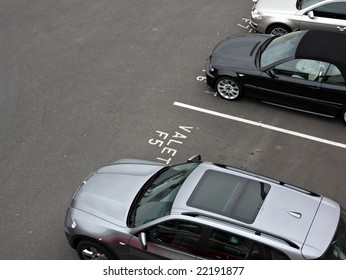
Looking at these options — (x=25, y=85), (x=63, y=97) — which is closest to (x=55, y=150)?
(x=63, y=97)

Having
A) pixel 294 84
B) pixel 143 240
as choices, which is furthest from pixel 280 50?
pixel 143 240

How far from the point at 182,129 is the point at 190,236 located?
4155 mm

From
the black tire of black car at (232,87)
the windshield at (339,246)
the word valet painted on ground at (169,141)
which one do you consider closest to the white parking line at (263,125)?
the black tire of black car at (232,87)

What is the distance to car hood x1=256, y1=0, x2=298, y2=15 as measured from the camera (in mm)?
12578

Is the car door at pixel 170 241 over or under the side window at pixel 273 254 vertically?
under

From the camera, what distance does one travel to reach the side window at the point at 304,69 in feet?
33.4

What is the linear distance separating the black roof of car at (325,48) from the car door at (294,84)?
15 cm

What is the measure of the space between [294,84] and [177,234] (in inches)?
195

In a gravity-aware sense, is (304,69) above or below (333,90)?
above

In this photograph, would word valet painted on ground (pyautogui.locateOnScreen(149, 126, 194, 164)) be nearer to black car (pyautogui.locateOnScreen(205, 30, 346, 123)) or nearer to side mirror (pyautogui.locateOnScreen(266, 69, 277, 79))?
black car (pyautogui.locateOnScreen(205, 30, 346, 123))

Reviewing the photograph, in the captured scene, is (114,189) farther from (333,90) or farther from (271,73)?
(333,90)

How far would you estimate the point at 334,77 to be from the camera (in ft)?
33.2

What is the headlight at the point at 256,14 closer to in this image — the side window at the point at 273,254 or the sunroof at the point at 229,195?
the sunroof at the point at 229,195

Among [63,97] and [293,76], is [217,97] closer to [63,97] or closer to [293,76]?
[293,76]
